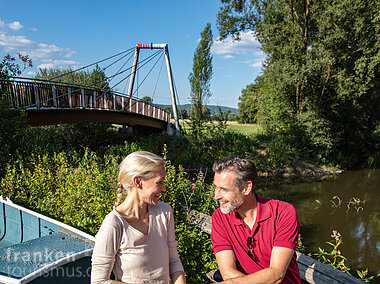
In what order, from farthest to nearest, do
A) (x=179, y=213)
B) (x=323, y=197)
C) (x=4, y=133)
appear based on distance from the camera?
(x=323, y=197)
(x=4, y=133)
(x=179, y=213)

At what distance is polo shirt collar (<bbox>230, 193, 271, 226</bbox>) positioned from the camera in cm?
195

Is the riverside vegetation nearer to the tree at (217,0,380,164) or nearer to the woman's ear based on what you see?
the woman's ear

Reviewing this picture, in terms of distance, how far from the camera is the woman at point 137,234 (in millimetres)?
1651

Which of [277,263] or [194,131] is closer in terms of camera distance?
[277,263]

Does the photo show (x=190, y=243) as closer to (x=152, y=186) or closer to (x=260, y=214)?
(x=260, y=214)

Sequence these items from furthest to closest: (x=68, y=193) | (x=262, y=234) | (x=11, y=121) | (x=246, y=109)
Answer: (x=246, y=109) < (x=11, y=121) < (x=68, y=193) < (x=262, y=234)

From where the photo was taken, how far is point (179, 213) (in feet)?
11.1

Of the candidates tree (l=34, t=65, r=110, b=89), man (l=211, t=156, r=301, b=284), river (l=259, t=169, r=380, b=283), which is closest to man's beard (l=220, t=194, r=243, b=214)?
man (l=211, t=156, r=301, b=284)

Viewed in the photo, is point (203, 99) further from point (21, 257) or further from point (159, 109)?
point (21, 257)

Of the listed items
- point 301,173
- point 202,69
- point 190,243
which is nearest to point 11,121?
point 190,243

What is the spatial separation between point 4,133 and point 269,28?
1206 cm

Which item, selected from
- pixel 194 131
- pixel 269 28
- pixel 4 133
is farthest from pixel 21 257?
pixel 269 28

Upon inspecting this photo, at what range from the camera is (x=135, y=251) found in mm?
1756

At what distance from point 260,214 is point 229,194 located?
0.24 metres
